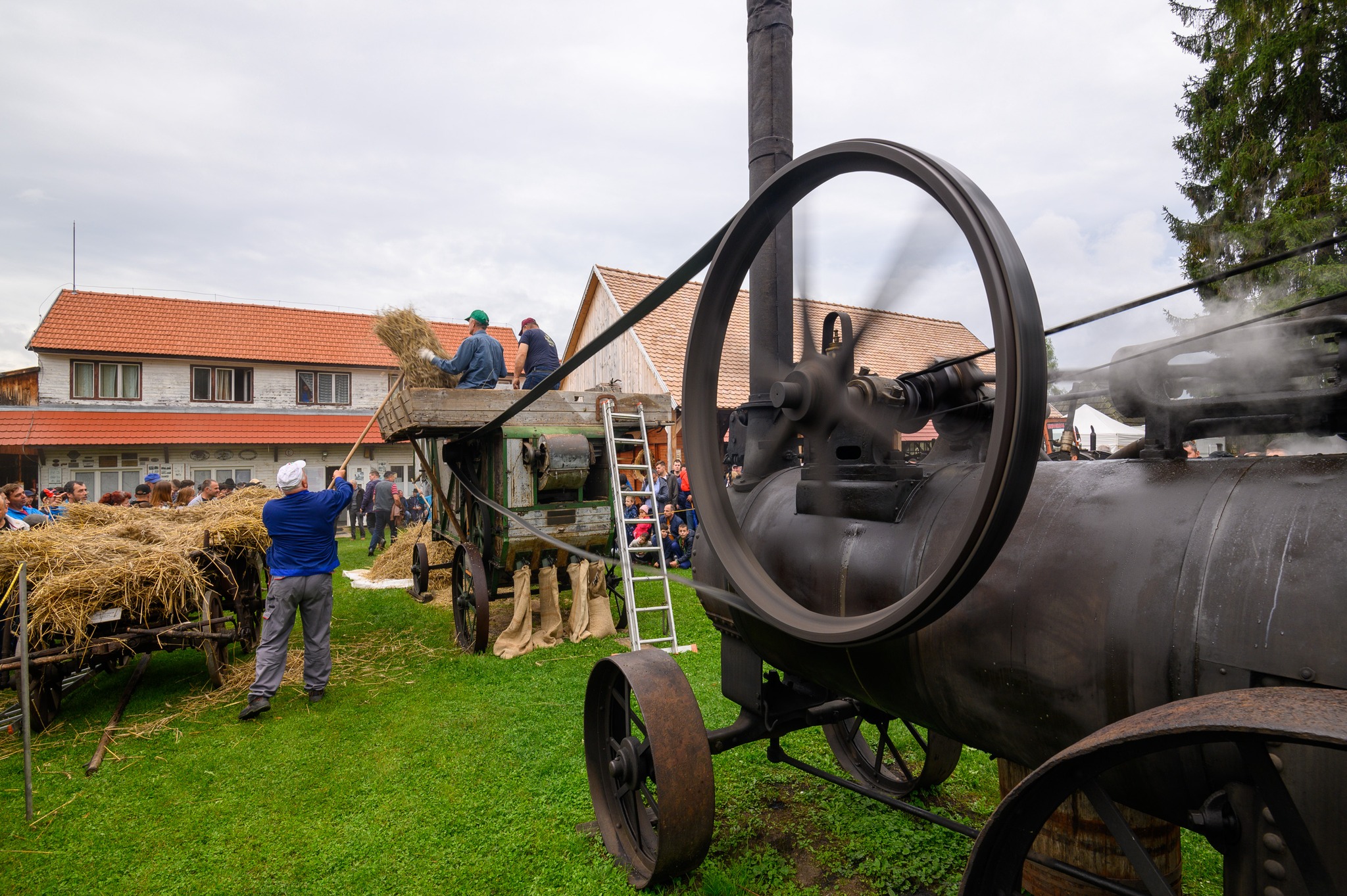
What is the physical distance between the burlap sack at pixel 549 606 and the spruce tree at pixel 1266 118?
5.77m

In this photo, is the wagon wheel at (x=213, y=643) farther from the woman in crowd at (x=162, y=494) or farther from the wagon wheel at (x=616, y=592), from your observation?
the woman in crowd at (x=162, y=494)

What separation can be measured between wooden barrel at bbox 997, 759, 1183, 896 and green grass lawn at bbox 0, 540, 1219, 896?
0.52 m

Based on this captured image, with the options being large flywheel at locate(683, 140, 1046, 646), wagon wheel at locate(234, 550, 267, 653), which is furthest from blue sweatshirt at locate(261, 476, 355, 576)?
large flywheel at locate(683, 140, 1046, 646)

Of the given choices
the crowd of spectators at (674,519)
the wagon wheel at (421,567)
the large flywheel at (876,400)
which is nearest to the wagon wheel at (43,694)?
the wagon wheel at (421,567)

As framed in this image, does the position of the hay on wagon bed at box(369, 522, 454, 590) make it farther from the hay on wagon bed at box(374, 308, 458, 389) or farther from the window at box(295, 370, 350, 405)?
the window at box(295, 370, 350, 405)

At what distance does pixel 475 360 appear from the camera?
722cm

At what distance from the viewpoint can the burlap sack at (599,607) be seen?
24.3ft

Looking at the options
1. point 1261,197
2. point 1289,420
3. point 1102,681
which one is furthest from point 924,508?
point 1261,197

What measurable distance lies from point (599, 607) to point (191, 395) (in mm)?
20953

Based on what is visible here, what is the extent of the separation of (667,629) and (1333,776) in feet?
21.4

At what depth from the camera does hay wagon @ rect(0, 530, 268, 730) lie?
4.66 meters

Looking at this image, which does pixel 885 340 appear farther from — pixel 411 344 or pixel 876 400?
pixel 411 344

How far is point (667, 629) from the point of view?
7418 mm

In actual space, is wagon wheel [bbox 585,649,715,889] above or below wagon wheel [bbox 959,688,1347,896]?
below
